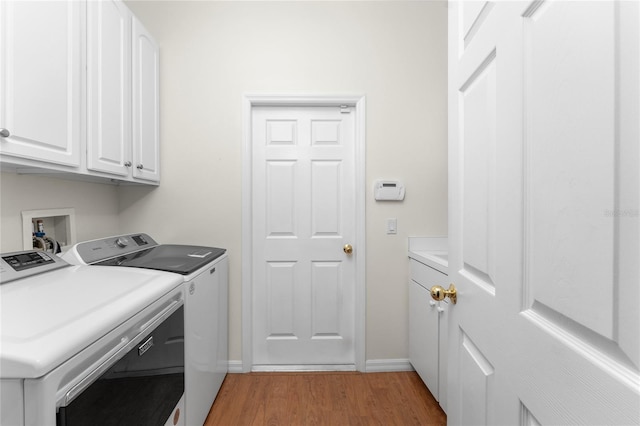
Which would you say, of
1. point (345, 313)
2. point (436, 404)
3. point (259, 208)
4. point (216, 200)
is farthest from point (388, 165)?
point (436, 404)

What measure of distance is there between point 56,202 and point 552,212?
207cm

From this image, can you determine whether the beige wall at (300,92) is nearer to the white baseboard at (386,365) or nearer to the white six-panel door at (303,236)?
the white baseboard at (386,365)

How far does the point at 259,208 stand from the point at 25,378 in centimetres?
160

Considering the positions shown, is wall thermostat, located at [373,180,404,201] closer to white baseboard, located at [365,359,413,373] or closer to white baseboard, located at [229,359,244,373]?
white baseboard, located at [365,359,413,373]

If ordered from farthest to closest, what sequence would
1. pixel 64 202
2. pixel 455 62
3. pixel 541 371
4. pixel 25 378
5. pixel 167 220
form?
pixel 167 220 < pixel 64 202 < pixel 455 62 < pixel 25 378 < pixel 541 371

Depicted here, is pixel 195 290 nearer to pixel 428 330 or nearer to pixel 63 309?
pixel 63 309

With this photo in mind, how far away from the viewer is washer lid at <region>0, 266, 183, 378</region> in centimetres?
60

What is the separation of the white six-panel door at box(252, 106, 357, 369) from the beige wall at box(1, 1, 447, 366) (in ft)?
0.47

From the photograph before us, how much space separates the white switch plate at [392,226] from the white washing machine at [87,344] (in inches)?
55.4

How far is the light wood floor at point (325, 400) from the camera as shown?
5.34ft

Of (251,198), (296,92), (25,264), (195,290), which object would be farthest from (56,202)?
(296,92)

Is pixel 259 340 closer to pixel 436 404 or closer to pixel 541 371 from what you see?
pixel 436 404

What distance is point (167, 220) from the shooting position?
2.07 m

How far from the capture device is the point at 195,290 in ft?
4.76
